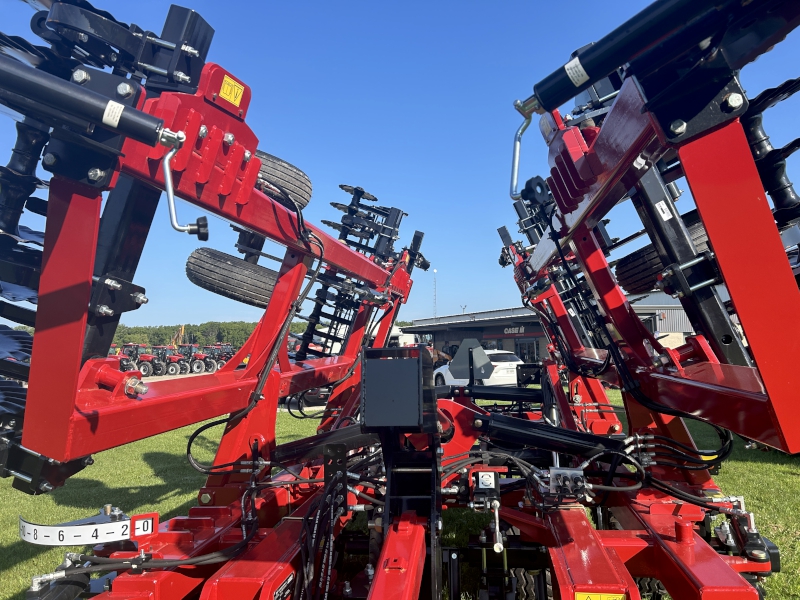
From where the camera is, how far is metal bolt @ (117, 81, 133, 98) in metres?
1.94

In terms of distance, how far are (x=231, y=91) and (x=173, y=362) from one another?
86.9ft

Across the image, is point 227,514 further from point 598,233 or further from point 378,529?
point 598,233

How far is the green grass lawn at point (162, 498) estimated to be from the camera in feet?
12.9

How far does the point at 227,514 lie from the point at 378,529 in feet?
2.83

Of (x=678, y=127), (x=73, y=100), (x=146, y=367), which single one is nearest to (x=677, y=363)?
(x=678, y=127)

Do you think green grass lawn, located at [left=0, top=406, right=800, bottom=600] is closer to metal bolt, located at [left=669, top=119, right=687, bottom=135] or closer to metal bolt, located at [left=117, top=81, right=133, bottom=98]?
metal bolt, located at [left=669, top=119, right=687, bottom=135]

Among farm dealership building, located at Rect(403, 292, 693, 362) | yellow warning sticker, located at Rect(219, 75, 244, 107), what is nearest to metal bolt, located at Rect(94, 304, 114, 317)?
yellow warning sticker, located at Rect(219, 75, 244, 107)

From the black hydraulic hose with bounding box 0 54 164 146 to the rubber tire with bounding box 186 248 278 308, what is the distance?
1.67m

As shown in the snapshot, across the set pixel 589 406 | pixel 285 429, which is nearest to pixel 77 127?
pixel 589 406

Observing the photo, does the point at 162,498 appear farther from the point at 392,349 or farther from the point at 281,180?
the point at 392,349

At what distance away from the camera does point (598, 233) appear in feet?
13.2

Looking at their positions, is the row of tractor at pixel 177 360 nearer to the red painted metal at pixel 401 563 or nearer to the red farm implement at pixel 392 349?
the red farm implement at pixel 392 349

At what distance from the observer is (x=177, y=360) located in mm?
26562

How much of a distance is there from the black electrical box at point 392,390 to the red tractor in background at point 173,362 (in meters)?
26.7
